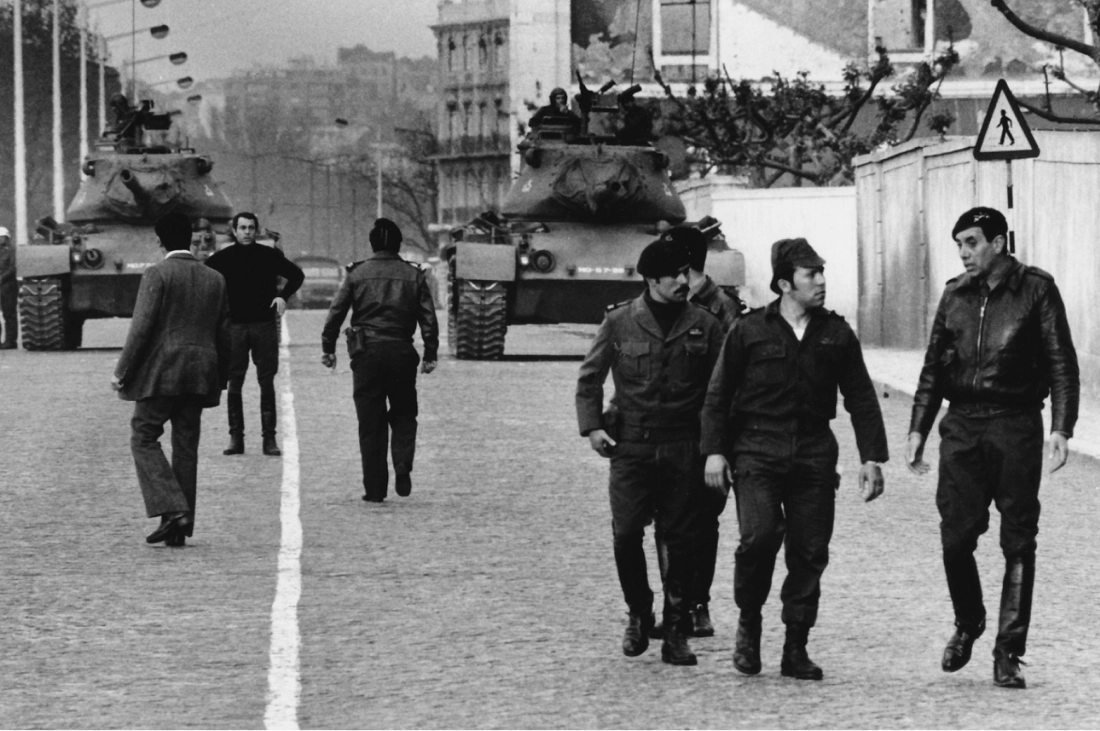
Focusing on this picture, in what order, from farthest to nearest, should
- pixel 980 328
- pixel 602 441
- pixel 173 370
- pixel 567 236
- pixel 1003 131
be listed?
pixel 567 236 < pixel 1003 131 < pixel 173 370 < pixel 602 441 < pixel 980 328

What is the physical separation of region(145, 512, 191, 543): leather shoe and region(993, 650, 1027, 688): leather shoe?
496 cm

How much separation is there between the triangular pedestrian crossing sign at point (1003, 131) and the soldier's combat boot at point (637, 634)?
38.2ft

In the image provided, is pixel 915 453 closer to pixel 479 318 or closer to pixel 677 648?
pixel 677 648

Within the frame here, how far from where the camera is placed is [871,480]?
8.57 metres

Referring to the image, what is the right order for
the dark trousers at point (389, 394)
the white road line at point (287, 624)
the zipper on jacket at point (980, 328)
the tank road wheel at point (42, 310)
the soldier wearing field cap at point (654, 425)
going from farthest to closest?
the tank road wheel at point (42, 310), the dark trousers at point (389, 394), the soldier wearing field cap at point (654, 425), the zipper on jacket at point (980, 328), the white road line at point (287, 624)

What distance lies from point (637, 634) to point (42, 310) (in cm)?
2408

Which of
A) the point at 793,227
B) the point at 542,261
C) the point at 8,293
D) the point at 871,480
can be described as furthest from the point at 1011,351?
the point at 793,227

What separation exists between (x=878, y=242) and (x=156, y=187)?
32.4ft

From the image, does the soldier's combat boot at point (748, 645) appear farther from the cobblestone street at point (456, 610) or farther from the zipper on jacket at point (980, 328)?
the zipper on jacket at point (980, 328)

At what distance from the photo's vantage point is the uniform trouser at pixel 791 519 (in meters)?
8.59

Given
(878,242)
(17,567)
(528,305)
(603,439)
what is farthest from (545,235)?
(603,439)

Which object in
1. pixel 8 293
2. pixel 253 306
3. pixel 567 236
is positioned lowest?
pixel 8 293

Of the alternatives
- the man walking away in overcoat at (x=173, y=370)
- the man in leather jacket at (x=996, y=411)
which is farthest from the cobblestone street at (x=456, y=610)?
the man in leather jacket at (x=996, y=411)

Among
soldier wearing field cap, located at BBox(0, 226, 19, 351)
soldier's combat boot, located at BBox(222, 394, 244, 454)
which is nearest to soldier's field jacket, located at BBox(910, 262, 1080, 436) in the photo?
soldier's combat boot, located at BBox(222, 394, 244, 454)
